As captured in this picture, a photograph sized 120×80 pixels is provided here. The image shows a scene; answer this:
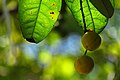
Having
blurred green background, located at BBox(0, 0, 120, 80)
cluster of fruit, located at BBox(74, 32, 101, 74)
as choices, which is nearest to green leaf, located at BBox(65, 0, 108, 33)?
cluster of fruit, located at BBox(74, 32, 101, 74)

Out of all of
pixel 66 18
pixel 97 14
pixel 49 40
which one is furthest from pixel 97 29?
pixel 49 40

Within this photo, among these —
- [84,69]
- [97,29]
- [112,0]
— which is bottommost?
[84,69]

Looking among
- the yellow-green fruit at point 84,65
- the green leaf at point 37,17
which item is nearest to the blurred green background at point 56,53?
Result: the yellow-green fruit at point 84,65

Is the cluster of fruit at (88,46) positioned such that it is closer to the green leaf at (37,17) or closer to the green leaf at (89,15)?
the green leaf at (89,15)

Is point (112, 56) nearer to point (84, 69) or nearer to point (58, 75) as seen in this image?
point (58, 75)

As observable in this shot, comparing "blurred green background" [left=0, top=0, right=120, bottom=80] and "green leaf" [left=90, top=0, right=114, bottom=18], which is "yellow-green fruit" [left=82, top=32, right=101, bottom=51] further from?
"blurred green background" [left=0, top=0, right=120, bottom=80]
